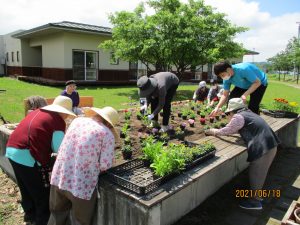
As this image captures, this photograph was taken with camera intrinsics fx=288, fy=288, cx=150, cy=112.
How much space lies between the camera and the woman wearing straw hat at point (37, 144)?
292 cm

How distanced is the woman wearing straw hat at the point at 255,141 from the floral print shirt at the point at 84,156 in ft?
6.25

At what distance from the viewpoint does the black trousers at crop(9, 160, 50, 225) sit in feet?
9.99

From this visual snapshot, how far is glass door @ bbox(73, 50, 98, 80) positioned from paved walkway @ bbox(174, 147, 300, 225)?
1492 centimetres

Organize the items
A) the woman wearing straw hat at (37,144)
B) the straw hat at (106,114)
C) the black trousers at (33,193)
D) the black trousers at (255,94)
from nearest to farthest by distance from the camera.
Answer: the straw hat at (106,114) < the woman wearing straw hat at (37,144) < the black trousers at (33,193) < the black trousers at (255,94)

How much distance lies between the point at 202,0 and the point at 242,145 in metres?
11.5

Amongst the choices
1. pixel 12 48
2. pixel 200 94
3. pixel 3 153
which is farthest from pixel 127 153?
pixel 12 48

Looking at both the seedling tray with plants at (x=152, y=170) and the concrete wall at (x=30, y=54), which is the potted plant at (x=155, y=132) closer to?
the seedling tray with plants at (x=152, y=170)

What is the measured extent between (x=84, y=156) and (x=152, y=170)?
0.91 metres

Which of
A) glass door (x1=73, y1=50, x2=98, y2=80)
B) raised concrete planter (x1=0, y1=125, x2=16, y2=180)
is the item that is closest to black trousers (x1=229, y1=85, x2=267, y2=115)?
raised concrete planter (x1=0, y1=125, x2=16, y2=180)

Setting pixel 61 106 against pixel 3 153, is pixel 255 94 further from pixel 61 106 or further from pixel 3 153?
pixel 3 153

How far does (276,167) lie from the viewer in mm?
5395

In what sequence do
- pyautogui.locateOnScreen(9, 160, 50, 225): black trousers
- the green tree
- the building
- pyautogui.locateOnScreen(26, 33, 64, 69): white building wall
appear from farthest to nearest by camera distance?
pyautogui.locateOnScreen(26, 33, 64, 69): white building wall → the building → the green tree → pyautogui.locateOnScreen(9, 160, 50, 225): black trousers

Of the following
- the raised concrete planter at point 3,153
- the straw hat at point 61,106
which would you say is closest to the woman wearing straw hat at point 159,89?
the straw hat at point 61,106

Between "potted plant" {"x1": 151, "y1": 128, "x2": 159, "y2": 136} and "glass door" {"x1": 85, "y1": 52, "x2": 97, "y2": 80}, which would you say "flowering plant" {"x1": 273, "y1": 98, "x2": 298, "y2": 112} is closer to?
"potted plant" {"x1": 151, "y1": 128, "x2": 159, "y2": 136}
